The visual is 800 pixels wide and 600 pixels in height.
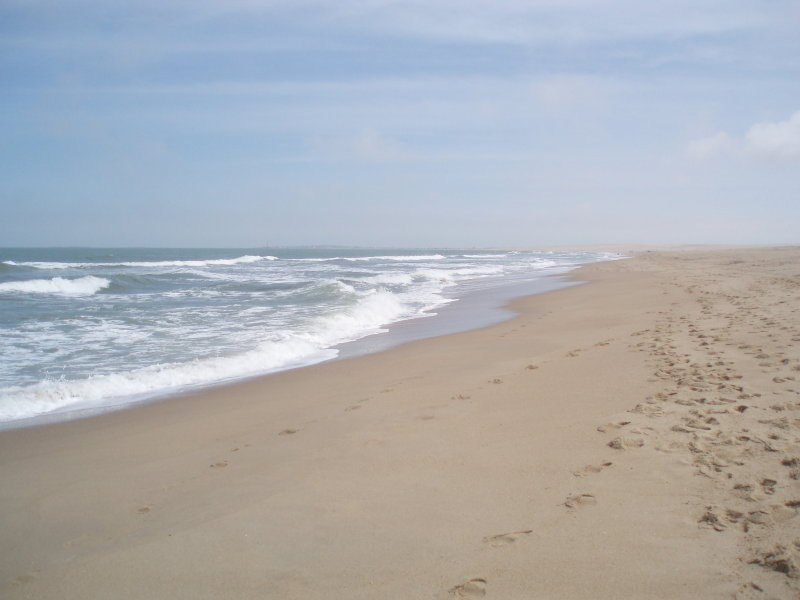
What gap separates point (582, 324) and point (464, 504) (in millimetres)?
8076

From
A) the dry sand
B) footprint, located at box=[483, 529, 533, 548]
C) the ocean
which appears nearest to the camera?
the dry sand

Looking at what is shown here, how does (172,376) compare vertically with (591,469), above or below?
below

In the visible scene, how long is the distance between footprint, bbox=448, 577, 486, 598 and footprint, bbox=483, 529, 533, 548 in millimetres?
296

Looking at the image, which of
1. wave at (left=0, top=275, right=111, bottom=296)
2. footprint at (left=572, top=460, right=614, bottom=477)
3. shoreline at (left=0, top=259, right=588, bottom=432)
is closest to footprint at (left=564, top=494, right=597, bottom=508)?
footprint at (left=572, top=460, right=614, bottom=477)

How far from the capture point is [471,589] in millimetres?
2352

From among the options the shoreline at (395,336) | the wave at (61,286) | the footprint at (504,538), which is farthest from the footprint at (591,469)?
the wave at (61,286)

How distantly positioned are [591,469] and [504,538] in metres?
1.02

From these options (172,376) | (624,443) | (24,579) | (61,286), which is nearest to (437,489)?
(624,443)

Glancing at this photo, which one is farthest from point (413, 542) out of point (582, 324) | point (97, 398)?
point (582, 324)

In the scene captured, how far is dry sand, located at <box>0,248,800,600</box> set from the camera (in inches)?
97.3

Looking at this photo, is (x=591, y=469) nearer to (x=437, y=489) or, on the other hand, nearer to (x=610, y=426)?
(x=610, y=426)

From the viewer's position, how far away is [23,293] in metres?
20.6

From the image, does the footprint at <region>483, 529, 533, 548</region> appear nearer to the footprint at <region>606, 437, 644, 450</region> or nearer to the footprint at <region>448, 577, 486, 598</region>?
the footprint at <region>448, 577, 486, 598</region>

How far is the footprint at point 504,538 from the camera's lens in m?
2.68
